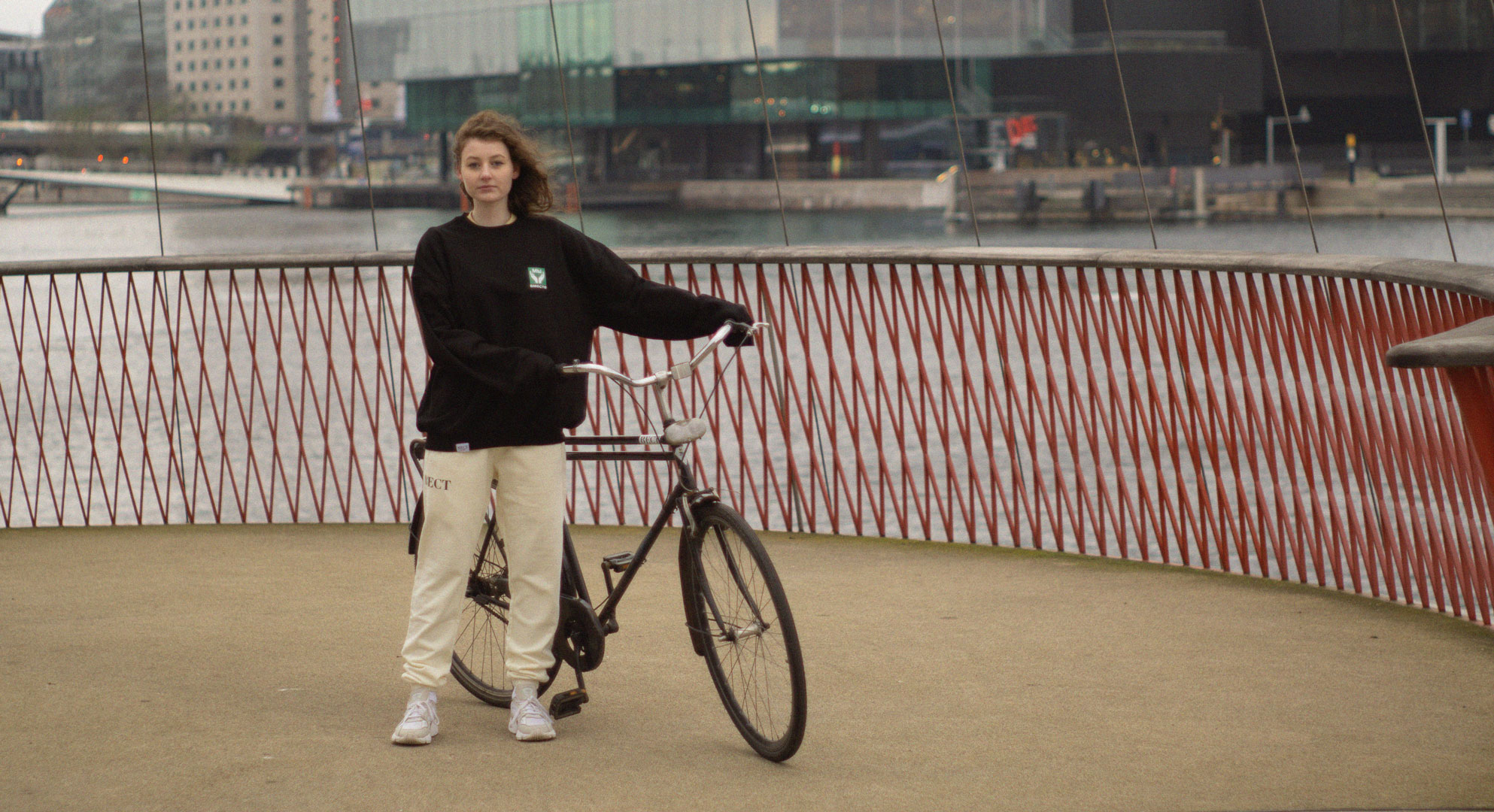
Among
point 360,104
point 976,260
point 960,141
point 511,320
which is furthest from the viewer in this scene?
point 360,104

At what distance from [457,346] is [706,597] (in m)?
0.78

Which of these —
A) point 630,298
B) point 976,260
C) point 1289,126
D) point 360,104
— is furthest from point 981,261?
point 360,104

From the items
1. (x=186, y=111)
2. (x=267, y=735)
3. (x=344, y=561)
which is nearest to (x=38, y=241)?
(x=186, y=111)

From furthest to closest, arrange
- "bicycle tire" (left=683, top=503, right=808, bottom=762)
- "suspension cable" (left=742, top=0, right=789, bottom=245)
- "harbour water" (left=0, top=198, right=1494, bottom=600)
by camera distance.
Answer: "suspension cable" (left=742, top=0, right=789, bottom=245) → "harbour water" (left=0, top=198, right=1494, bottom=600) → "bicycle tire" (left=683, top=503, right=808, bottom=762)

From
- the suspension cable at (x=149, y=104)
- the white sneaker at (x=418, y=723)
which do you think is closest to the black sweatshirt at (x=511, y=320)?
the white sneaker at (x=418, y=723)

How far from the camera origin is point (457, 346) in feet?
12.2

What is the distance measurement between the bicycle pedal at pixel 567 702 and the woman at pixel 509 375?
0.20ft

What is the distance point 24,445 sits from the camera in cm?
3369

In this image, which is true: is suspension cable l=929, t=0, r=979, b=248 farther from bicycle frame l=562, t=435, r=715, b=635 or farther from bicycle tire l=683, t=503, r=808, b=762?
bicycle tire l=683, t=503, r=808, b=762

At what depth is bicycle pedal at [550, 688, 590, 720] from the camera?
4.02m

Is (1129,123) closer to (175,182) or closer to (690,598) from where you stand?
(690,598)

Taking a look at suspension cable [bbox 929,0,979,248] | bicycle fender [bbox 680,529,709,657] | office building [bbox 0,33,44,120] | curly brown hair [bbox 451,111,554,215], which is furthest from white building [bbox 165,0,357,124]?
bicycle fender [bbox 680,529,709,657]

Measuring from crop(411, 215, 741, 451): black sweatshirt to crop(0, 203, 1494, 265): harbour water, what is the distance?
12.9ft

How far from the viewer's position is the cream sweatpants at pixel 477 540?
386 centimetres
